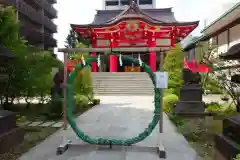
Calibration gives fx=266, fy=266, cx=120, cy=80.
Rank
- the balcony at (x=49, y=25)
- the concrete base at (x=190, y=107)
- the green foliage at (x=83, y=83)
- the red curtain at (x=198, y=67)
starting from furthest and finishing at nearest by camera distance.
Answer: the balcony at (x=49, y=25) < the green foliage at (x=83, y=83) < the red curtain at (x=198, y=67) < the concrete base at (x=190, y=107)

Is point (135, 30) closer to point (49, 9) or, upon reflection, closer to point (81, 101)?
point (81, 101)

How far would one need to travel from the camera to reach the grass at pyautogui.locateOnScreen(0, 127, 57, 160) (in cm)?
506

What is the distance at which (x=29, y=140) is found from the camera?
6270mm

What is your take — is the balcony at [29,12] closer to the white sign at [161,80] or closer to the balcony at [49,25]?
the balcony at [49,25]

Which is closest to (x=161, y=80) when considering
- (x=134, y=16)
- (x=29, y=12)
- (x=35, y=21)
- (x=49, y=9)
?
(x=134, y=16)

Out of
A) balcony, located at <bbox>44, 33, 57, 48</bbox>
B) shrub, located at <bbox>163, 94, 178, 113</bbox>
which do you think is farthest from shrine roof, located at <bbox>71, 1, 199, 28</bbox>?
shrub, located at <bbox>163, 94, 178, 113</bbox>

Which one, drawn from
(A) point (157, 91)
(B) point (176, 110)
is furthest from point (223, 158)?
(B) point (176, 110)

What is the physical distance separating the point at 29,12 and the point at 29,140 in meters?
32.5

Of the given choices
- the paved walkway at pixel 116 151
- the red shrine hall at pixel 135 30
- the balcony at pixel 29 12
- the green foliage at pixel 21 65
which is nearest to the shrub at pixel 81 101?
the green foliage at pixel 21 65

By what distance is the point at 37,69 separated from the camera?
1002 centimetres

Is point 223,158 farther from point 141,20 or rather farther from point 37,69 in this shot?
point 141,20

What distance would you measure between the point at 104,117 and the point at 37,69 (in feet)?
10.2

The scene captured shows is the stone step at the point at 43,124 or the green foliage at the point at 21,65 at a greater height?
the green foliage at the point at 21,65

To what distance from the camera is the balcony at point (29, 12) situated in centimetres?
3231
